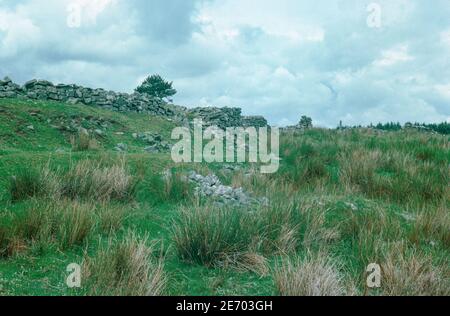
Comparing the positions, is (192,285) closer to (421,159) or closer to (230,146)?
(421,159)

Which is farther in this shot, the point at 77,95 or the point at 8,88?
the point at 77,95

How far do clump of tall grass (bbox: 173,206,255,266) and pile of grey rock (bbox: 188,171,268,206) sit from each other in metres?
1.54

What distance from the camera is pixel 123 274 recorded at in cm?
369

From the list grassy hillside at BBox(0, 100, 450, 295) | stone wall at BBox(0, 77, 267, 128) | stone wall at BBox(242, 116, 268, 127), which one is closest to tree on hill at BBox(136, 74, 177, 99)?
stone wall at BBox(242, 116, 268, 127)

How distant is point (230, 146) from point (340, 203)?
9796 mm

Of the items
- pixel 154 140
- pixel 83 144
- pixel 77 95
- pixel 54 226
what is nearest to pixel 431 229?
pixel 54 226

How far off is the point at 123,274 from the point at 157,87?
93.7 feet

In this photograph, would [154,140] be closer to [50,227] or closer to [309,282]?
[50,227]

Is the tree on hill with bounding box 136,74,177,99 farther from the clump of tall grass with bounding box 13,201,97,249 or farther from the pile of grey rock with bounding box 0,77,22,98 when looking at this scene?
the clump of tall grass with bounding box 13,201,97,249

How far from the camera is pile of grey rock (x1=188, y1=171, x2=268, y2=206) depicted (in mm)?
6545

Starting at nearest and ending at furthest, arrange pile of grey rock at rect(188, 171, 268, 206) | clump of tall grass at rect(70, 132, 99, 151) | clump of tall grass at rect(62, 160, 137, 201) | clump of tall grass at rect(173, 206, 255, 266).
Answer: clump of tall grass at rect(173, 206, 255, 266) < clump of tall grass at rect(62, 160, 137, 201) < pile of grey rock at rect(188, 171, 268, 206) < clump of tall grass at rect(70, 132, 99, 151)

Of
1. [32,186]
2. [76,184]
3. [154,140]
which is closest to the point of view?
[32,186]
